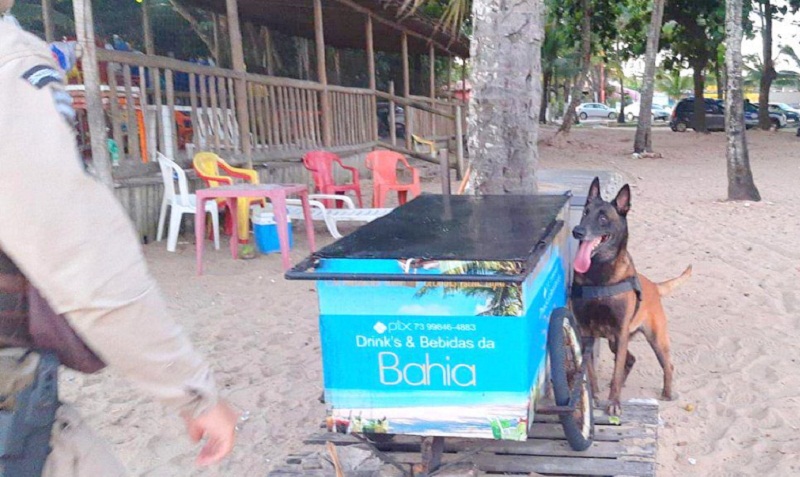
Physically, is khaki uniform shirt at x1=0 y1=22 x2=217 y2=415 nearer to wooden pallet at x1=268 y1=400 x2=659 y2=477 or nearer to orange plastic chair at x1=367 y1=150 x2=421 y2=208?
wooden pallet at x1=268 y1=400 x2=659 y2=477

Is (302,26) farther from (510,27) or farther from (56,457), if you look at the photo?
(56,457)

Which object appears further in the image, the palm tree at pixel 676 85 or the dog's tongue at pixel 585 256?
the palm tree at pixel 676 85

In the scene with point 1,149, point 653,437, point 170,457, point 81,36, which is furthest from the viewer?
point 81,36

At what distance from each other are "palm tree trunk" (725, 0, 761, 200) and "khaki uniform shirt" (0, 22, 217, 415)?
11680 mm

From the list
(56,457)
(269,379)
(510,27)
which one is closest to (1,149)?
(56,457)

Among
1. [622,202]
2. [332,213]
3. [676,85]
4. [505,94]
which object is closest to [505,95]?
[505,94]

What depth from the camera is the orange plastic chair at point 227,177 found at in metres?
8.04

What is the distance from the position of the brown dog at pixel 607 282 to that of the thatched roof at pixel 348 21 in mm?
7827

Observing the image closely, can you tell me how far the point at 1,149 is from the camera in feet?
4.30

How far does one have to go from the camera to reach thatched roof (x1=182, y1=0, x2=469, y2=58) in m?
12.5

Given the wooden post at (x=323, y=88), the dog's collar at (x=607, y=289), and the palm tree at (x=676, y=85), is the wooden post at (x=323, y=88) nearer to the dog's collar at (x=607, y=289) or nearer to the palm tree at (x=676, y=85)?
the dog's collar at (x=607, y=289)

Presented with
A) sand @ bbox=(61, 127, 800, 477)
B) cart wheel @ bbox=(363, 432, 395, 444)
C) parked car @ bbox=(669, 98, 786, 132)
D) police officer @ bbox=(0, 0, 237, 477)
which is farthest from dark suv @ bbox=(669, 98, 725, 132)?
police officer @ bbox=(0, 0, 237, 477)

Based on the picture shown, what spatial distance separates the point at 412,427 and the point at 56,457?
1.42 metres

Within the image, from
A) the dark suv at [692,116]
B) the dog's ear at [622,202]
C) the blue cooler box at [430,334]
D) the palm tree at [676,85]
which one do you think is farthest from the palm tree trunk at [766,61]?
the blue cooler box at [430,334]
